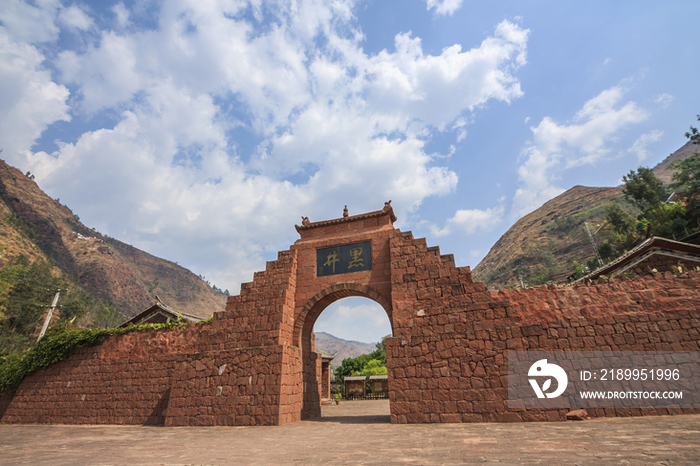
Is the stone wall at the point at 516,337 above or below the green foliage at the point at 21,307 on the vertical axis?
below

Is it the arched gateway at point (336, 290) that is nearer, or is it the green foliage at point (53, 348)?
the arched gateway at point (336, 290)

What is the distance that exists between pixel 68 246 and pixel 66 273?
75.3ft

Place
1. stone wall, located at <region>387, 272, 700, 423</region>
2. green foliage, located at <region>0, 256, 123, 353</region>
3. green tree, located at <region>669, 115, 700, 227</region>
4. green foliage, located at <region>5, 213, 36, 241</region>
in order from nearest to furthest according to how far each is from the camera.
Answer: stone wall, located at <region>387, 272, 700, 423</region> → green tree, located at <region>669, 115, 700, 227</region> → green foliage, located at <region>0, 256, 123, 353</region> → green foliage, located at <region>5, 213, 36, 241</region>

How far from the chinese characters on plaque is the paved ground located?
5733mm

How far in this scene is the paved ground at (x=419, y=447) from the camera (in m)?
4.34

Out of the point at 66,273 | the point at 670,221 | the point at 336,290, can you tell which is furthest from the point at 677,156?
the point at 66,273

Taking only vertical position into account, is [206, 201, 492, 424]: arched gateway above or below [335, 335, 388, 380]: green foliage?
above

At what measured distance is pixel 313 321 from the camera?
1309 cm

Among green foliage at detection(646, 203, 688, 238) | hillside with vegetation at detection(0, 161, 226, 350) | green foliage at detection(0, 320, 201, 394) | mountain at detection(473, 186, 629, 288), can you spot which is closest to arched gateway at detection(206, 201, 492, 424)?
green foliage at detection(0, 320, 201, 394)

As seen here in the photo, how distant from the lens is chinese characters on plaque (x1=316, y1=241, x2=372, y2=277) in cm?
1243

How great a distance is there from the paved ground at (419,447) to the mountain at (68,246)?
206ft

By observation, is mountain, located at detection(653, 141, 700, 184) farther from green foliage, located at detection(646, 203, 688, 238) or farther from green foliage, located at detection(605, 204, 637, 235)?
green foliage, located at detection(646, 203, 688, 238)

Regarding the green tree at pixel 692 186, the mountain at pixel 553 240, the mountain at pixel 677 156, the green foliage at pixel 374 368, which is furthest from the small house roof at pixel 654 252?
the mountain at pixel 677 156

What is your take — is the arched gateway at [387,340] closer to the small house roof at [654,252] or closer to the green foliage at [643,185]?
the small house roof at [654,252]
